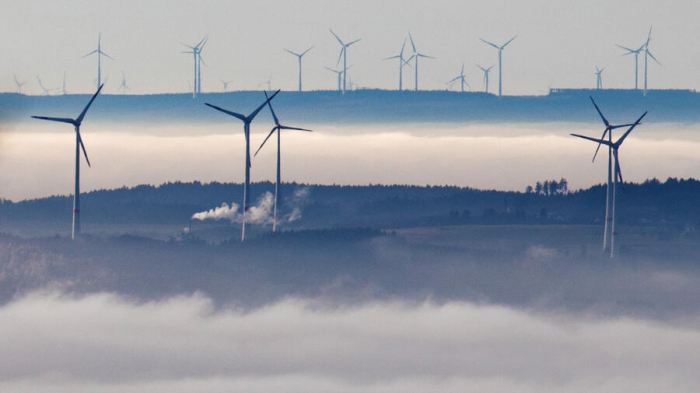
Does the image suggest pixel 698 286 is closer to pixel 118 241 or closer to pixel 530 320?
pixel 530 320

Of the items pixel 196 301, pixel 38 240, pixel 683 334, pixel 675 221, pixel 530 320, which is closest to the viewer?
pixel 683 334

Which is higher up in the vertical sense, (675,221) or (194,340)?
(675,221)

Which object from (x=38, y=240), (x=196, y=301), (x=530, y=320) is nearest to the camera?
(x=530, y=320)

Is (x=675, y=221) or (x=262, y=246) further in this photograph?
(x=675, y=221)

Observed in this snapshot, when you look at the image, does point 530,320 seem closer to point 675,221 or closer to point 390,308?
point 390,308

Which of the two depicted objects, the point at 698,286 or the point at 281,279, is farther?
the point at 281,279

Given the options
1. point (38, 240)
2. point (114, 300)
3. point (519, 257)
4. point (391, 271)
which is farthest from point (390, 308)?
point (38, 240)

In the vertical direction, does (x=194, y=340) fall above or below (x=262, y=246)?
below

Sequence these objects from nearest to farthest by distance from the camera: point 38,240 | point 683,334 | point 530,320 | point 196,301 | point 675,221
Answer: point 683,334
point 530,320
point 196,301
point 38,240
point 675,221

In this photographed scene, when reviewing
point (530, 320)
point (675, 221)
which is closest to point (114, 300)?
point (530, 320)
